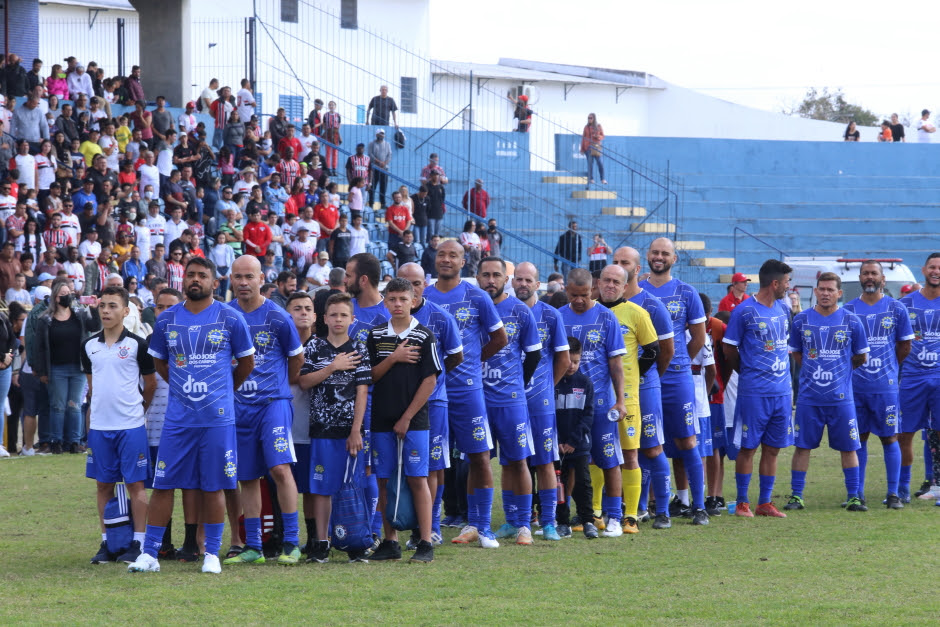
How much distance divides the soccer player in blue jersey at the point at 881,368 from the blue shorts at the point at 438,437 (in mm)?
4531

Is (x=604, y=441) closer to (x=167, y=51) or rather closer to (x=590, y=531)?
(x=590, y=531)

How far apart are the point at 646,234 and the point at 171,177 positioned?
487 inches

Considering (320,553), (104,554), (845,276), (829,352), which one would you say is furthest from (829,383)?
(845,276)

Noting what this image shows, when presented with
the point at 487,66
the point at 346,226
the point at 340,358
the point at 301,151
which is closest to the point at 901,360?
the point at 340,358

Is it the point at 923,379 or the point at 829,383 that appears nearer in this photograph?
the point at 829,383

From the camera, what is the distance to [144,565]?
7707 mm

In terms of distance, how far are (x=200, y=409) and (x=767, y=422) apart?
507 centimetres

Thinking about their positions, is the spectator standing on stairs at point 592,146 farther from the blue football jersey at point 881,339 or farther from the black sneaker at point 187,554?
the black sneaker at point 187,554

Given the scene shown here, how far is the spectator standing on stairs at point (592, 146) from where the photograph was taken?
1192 inches

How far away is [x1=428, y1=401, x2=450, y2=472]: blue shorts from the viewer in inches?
332

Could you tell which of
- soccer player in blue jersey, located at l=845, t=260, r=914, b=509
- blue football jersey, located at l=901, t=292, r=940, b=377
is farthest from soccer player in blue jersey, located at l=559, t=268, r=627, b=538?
blue football jersey, located at l=901, t=292, r=940, b=377

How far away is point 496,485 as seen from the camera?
40.7 feet

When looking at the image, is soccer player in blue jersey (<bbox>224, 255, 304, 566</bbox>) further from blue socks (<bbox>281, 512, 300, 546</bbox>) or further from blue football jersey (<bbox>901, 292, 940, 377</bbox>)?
blue football jersey (<bbox>901, 292, 940, 377</bbox>)

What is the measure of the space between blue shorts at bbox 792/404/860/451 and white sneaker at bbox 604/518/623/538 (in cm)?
233
